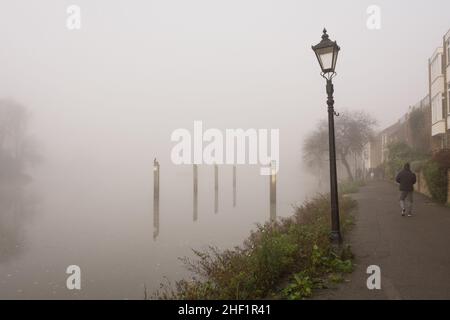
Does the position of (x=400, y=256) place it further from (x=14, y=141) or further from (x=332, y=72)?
(x=14, y=141)

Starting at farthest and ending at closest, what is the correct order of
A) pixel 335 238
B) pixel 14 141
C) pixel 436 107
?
pixel 14 141 < pixel 436 107 < pixel 335 238

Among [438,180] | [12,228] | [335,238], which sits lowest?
[12,228]

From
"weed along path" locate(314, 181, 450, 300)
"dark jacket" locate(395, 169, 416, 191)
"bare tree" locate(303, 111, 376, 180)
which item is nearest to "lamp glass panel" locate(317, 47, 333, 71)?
"weed along path" locate(314, 181, 450, 300)

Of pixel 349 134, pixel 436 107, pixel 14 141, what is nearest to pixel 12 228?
pixel 436 107

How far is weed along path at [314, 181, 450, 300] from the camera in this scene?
18.4 ft

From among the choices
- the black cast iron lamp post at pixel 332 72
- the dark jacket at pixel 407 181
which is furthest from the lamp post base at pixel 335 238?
the dark jacket at pixel 407 181

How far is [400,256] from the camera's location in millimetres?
7574

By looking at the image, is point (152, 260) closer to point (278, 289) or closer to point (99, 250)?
point (99, 250)

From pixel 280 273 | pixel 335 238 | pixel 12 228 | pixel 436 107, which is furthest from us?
pixel 436 107

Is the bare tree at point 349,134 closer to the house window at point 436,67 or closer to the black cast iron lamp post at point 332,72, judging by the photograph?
the house window at point 436,67

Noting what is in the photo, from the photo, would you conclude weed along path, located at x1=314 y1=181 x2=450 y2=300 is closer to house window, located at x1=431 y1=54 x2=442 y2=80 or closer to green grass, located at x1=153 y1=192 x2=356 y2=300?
green grass, located at x1=153 y1=192 x2=356 y2=300

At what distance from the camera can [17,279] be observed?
11.0m

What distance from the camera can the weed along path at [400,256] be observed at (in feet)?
18.4

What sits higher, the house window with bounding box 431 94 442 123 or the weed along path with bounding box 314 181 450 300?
the house window with bounding box 431 94 442 123
